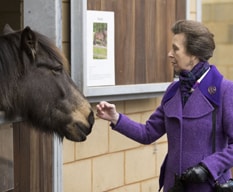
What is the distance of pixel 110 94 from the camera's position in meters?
4.68

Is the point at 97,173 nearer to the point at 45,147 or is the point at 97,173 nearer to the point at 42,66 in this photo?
the point at 45,147

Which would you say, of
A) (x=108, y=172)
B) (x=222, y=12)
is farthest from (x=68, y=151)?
(x=222, y=12)

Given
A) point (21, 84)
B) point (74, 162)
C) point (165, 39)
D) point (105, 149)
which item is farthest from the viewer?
point (165, 39)

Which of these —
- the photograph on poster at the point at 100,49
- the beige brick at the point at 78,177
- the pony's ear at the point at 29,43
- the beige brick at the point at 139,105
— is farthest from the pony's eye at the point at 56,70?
the beige brick at the point at 139,105

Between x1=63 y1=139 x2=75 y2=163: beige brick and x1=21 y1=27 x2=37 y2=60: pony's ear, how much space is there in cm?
134

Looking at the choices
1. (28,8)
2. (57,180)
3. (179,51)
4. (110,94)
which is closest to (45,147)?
(57,180)

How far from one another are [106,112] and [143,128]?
27 cm

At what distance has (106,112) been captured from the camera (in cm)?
360

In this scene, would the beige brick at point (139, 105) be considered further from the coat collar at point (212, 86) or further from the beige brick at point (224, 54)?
the beige brick at point (224, 54)

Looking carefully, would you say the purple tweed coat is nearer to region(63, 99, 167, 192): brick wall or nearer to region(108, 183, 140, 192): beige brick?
region(63, 99, 167, 192): brick wall

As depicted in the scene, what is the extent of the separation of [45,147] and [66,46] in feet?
2.59

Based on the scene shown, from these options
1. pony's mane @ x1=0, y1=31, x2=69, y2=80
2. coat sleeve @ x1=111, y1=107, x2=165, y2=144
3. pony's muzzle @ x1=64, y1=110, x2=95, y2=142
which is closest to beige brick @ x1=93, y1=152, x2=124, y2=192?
coat sleeve @ x1=111, y1=107, x2=165, y2=144

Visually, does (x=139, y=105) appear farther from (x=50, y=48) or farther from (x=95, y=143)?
(x=50, y=48)

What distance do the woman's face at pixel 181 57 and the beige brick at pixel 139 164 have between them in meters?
1.93
